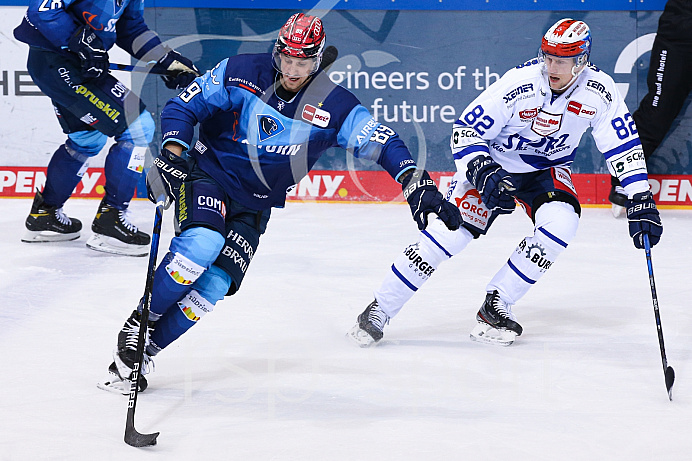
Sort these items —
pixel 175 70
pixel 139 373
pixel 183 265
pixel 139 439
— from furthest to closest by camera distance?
1. pixel 175 70
2. pixel 183 265
3. pixel 139 373
4. pixel 139 439

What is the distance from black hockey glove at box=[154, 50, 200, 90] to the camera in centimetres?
541

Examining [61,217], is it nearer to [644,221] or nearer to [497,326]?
[497,326]

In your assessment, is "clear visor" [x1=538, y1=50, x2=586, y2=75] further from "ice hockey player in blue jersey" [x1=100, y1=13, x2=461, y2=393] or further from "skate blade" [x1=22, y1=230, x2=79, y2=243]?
"skate blade" [x1=22, y1=230, x2=79, y2=243]

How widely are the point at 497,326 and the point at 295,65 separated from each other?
1.52m

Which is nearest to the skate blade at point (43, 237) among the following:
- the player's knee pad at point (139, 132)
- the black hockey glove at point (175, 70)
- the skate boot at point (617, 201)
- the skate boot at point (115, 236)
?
the skate boot at point (115, 236)

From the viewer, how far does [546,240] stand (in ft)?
12.8

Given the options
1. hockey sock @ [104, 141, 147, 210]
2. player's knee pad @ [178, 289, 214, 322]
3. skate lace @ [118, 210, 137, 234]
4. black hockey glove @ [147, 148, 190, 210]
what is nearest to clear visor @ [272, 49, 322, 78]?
black hockey glove @ [147, 148, 190, 210]

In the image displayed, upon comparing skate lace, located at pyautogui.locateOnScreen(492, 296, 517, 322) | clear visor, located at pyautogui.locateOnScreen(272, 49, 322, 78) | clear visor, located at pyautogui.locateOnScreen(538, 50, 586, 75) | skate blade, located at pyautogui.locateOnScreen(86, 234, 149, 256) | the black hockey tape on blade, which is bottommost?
skate blade, located at pyautogui.locateOnScreen(86, 234, 149, 256)

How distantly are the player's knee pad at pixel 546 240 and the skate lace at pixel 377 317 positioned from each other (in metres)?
0.64

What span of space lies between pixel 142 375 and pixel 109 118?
8.31ft

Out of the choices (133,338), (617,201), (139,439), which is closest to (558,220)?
(133,338)

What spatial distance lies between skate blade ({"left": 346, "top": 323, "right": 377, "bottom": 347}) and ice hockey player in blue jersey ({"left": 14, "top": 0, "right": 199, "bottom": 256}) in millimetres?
2003

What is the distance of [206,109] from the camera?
11.3 ft

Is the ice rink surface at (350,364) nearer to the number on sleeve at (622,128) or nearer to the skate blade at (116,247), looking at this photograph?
the skate blade at (116,247)
